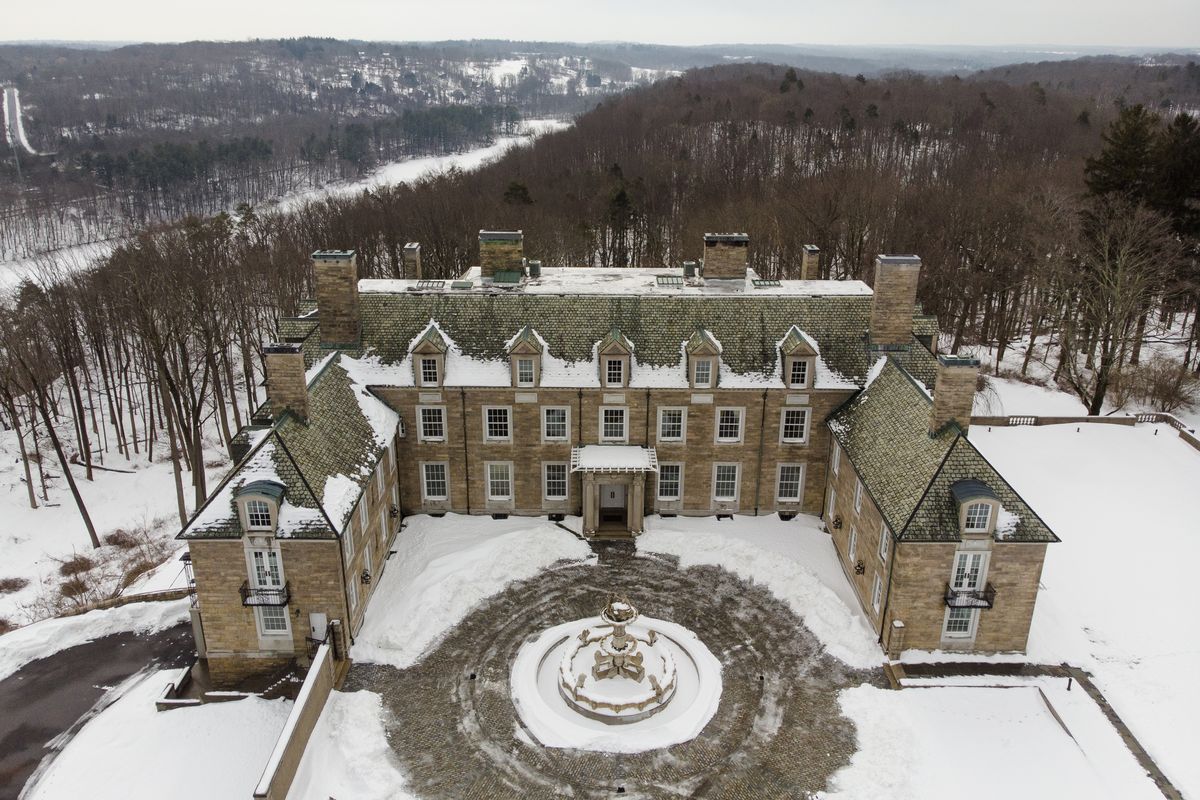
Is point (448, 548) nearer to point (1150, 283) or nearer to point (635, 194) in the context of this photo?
point (1150, 283)

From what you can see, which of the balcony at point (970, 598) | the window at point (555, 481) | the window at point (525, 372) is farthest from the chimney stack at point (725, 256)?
the balcony at point (970, 598)

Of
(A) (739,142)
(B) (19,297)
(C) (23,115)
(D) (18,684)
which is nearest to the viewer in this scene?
(D) (18,684)

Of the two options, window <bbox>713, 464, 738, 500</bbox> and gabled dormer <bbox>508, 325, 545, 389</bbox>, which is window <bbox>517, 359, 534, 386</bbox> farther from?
window <bbox>713, 464, 738, 500</bbox>

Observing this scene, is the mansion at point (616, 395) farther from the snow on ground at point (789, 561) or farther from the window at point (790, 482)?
the snow on ground at point (789, 561)

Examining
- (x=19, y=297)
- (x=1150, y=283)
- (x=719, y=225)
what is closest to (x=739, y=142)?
(x=719, y=225)

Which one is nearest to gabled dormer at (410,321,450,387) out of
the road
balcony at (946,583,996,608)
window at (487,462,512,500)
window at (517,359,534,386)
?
window at (517,359,534,386)

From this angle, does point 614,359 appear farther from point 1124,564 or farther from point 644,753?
point 1124,564
